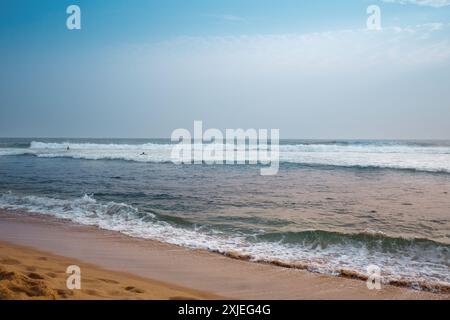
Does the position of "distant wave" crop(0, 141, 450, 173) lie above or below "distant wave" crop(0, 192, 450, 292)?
above

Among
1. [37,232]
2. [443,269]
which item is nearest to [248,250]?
[443,269]

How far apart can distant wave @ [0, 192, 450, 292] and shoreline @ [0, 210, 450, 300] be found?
11.0 inches

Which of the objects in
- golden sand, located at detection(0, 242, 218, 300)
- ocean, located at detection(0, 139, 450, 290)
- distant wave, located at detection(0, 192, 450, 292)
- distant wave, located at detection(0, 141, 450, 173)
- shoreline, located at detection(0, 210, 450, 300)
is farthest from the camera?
distant wave, located at detection(0, 141, 450, 173)

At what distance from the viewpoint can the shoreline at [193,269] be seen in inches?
180

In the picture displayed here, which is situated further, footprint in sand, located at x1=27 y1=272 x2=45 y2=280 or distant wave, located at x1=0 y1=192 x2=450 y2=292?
distant wave, located at x1=0 y1=192 x2=450 y2=292

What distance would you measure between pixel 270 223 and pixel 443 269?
3749mm

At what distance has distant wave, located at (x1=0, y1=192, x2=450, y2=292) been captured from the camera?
17.8 ft

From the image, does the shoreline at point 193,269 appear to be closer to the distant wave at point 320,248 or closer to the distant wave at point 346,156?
the distant wave at point 320,248

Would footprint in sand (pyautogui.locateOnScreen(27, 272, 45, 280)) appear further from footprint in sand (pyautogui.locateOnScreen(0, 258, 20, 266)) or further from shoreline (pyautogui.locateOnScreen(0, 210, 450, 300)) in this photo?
shoreline (pyautogui.locateOnScreen(0, 210, 450, 300))

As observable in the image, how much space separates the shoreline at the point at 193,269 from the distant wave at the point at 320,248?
28cm

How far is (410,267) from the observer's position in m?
5.65

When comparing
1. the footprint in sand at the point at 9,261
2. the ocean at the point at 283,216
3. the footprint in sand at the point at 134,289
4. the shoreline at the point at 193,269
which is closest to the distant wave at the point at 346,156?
the ocean at the point at 283,216

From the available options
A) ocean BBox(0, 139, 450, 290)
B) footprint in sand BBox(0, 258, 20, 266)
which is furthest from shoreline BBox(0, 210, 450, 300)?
footprint in sand BBox(0, 258, 20, 266)
